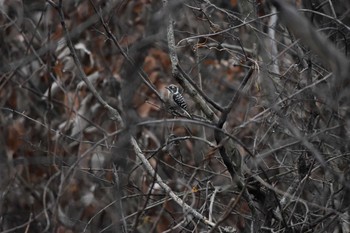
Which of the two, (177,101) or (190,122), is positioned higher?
(190,122)

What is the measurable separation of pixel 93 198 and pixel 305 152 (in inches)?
113

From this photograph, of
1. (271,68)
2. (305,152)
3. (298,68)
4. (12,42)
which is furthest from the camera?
(12,42)

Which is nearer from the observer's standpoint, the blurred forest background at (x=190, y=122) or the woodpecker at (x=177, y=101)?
the blurred forest background at (x=190, y=122)

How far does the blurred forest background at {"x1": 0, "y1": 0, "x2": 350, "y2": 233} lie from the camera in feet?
7.66

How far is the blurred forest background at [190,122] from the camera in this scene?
2334mm

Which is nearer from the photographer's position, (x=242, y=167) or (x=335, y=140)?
(x=335, y=140)

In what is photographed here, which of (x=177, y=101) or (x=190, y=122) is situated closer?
(x=190, y=122)

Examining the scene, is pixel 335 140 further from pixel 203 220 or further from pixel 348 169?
pixel 203 220

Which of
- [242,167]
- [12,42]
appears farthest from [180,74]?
[12,42]

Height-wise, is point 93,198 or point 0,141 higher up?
point 0,141

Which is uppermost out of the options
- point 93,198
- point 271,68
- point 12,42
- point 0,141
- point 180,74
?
point 180,74

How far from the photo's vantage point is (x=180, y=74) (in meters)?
2.73

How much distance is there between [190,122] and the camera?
1.92m

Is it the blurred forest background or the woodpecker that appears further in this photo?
the woodpecker
